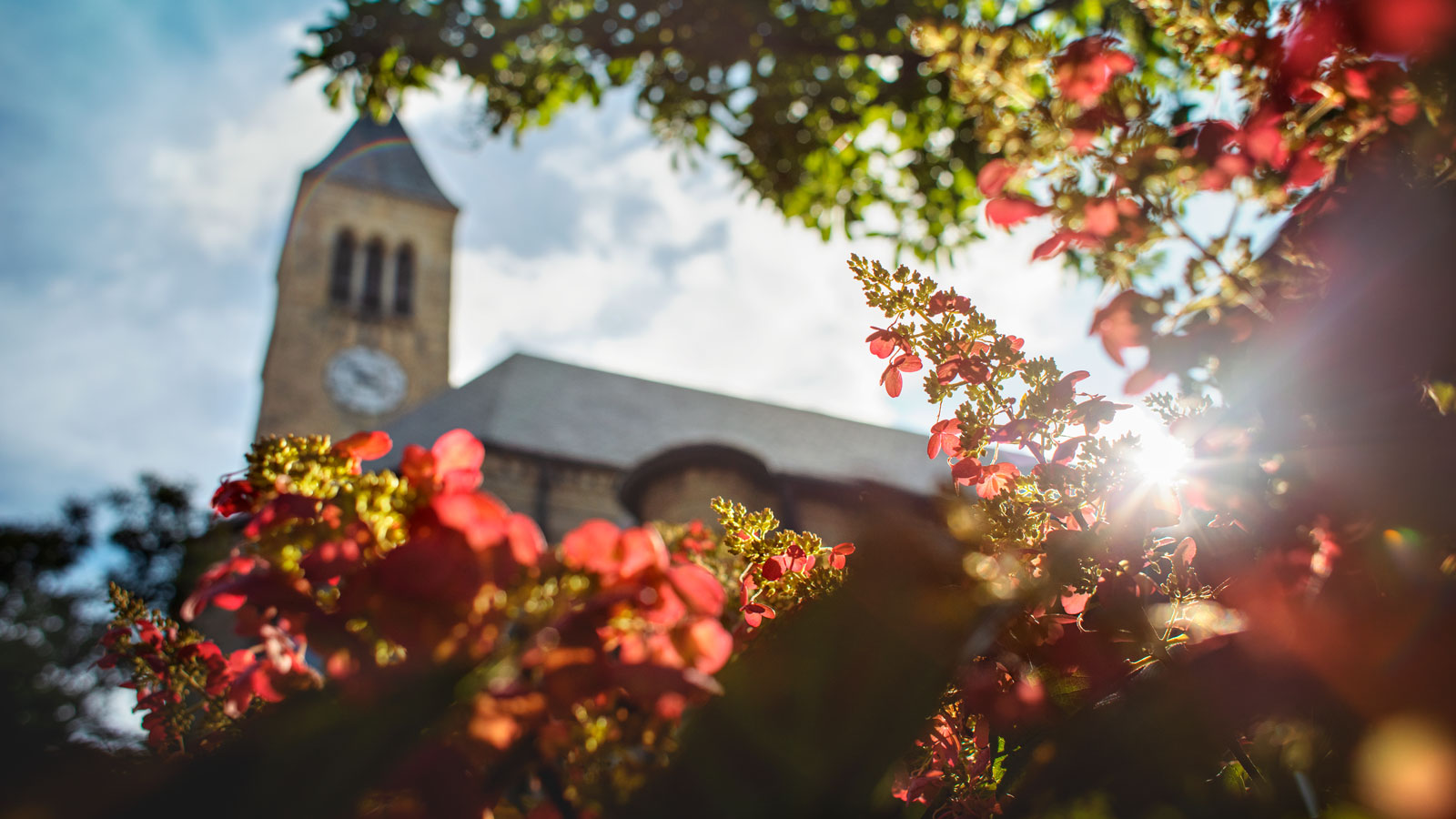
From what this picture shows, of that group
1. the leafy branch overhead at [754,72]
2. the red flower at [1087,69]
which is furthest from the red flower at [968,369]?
the leafy branch overhead at [754,72]

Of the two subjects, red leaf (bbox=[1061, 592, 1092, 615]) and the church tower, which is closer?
red leaf (bbox=[1061, 592, 1092, 615])

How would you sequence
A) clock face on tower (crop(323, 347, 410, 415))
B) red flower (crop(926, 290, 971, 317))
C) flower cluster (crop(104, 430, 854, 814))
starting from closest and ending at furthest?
flower cluster (crop(104, 430, 854, 814)) < red flower (crop(926, 290, 971, 317)) < clock face on tower (crop(323, 347, 410, 415))

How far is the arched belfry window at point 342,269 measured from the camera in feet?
74.2

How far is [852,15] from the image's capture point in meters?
5.69

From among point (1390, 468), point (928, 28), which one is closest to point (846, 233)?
point (928, 28)

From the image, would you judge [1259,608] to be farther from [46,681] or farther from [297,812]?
[46,681]

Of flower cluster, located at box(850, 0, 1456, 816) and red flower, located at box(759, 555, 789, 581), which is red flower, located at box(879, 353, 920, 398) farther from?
red flower, located at box(759, 555, 789, 581)

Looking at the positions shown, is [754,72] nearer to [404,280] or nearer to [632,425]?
[632,425]

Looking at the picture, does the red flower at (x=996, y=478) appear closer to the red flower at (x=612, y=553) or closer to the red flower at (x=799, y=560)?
the red flower at (x=799, y=560)

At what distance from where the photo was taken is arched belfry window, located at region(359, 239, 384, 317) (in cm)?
2280

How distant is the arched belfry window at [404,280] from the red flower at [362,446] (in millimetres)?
24013

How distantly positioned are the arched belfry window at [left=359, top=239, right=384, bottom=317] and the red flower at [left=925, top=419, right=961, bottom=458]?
23.8 m

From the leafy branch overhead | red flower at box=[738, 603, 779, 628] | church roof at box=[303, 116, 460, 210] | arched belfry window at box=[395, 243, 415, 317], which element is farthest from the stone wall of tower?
red flower at box=[738, 603, 779, 628]

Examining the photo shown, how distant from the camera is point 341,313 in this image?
22.0m
